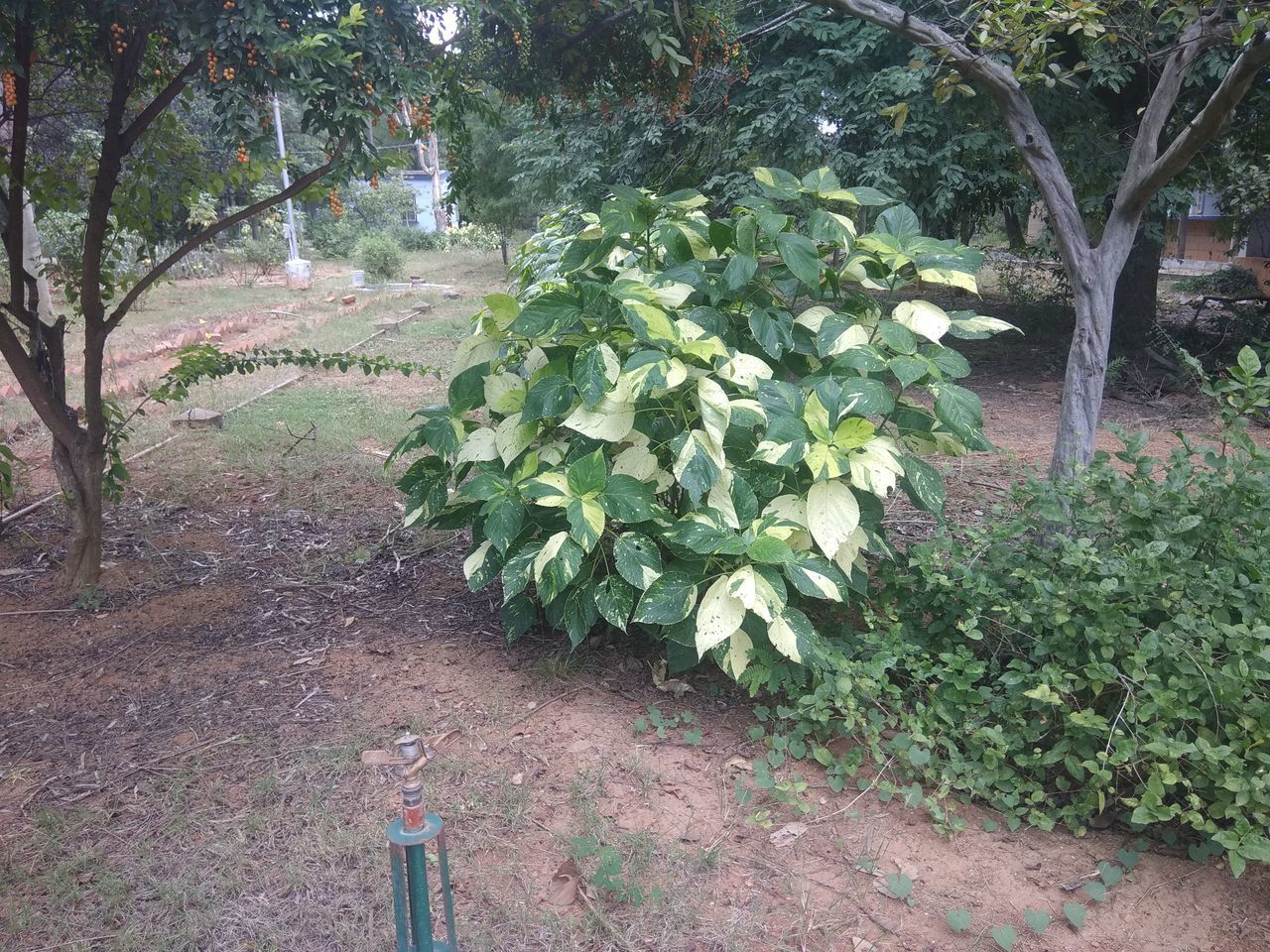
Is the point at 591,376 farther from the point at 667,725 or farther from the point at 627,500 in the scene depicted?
the point at 667,725

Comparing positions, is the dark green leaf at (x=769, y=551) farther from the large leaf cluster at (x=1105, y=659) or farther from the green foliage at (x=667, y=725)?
the green foliage at (x=667, y=725)

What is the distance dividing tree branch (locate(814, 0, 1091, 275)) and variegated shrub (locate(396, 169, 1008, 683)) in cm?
90

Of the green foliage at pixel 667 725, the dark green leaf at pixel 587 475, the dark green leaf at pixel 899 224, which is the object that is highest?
the dark green leaf at pixel 899 224

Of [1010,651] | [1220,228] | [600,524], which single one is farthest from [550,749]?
[1220,228]

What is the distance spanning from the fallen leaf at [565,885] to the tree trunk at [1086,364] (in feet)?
7.93

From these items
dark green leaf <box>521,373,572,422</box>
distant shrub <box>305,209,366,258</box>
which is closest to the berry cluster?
dark green leaf <box>521,373,572,422</box>

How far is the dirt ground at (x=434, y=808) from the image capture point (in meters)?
2.17

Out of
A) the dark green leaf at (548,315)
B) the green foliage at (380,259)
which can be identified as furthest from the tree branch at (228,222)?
the green foliage at (380,259)

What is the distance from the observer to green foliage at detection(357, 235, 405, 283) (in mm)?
19828

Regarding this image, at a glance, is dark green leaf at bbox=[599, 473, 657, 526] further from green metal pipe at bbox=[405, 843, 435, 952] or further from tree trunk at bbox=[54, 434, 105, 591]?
tree trunk at bbox=[54, 434, 105, 591]

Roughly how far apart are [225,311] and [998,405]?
38.0 ft

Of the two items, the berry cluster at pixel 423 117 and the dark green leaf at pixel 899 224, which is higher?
the berry cluster at pixel 423 117

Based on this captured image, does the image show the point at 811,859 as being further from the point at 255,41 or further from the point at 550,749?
the point at 255,41

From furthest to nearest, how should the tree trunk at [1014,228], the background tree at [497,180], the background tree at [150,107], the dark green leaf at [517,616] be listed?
the background tree at [497,180]
the tree trunk at [1014,228]
the dark green leaf at [517,616]
the background tree at [150,107]
